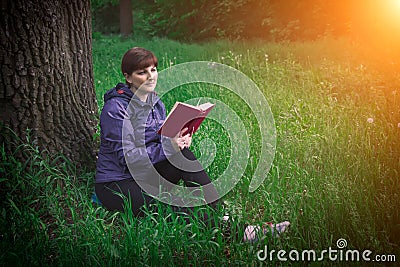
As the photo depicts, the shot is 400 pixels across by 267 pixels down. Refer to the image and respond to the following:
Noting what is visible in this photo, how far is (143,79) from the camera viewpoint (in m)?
3.54

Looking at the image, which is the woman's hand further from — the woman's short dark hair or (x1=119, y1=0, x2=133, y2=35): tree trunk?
(x1=119, y1=0, x2=133, y2=35): tree trunk

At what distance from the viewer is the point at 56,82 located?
366cm

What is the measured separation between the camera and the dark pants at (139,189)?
3314 millimetres

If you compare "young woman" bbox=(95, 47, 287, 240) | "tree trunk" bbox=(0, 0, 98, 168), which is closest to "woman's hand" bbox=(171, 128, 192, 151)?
"young woman" bbox=(95, 47, 287, 240)

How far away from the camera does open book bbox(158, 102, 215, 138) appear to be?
120 inches

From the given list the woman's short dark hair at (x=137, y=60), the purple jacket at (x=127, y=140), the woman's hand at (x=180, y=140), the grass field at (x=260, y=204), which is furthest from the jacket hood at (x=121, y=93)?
the grass field at (x=260, y=204)

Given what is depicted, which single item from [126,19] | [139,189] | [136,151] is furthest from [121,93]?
[126,19]

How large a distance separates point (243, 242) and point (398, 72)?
4.21 meters

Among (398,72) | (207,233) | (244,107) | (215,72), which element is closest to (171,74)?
(215,72)

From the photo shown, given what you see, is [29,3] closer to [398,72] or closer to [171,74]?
[171,74]

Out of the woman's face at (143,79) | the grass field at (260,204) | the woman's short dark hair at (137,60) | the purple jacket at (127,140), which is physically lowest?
the grass field at (260,204)

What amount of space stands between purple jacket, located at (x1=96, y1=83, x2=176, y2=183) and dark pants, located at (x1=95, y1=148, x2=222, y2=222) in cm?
6

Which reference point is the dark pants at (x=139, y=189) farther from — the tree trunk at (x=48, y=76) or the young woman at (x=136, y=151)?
the tree trunk at (x=48, y=76)

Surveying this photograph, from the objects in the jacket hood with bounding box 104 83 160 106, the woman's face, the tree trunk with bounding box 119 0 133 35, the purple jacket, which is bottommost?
the purple jacket
